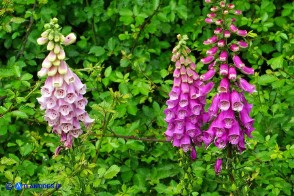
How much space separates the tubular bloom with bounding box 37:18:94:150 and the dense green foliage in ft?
0.72

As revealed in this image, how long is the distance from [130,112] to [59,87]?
1.48m

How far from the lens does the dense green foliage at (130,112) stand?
3941 millimetres

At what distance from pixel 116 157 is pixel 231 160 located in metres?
1.33

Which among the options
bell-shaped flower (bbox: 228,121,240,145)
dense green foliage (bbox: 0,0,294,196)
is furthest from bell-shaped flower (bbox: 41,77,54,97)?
bell-shaped flower (bbox: 228,121,240,145)

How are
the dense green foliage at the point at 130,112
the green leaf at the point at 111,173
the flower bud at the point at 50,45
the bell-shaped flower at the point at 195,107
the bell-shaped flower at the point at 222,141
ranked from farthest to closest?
the dense green foliage at the point at 130,112
the green leaf at the point at 111,173
the bell-shaped flower at the point at 195,107
the bell-shaped flower at the point at 222,141
the flower bud at the point at 50,45

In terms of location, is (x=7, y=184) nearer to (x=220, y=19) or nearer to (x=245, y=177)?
(x=245, y=177)

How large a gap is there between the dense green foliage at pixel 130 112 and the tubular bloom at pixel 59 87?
218 millimetres

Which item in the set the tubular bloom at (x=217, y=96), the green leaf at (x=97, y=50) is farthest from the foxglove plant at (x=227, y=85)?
the green leaf at (x=97, y=50)

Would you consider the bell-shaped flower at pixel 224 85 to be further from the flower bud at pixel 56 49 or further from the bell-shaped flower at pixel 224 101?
the flower bud at pixel 56 49

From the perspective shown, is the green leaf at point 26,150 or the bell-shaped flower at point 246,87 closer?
the bell-shaped flower at point 246,87

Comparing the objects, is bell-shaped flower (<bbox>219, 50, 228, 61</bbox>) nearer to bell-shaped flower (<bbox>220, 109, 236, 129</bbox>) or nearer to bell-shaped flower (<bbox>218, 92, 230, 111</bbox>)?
bell-shaped flower (<bbox>218, 92, 230, 111</bbox>)

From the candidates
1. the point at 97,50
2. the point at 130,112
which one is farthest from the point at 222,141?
the point at 97,50

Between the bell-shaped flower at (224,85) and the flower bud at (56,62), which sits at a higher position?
the flower bud at (56,62)

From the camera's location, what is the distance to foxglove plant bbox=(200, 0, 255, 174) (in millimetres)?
3320
